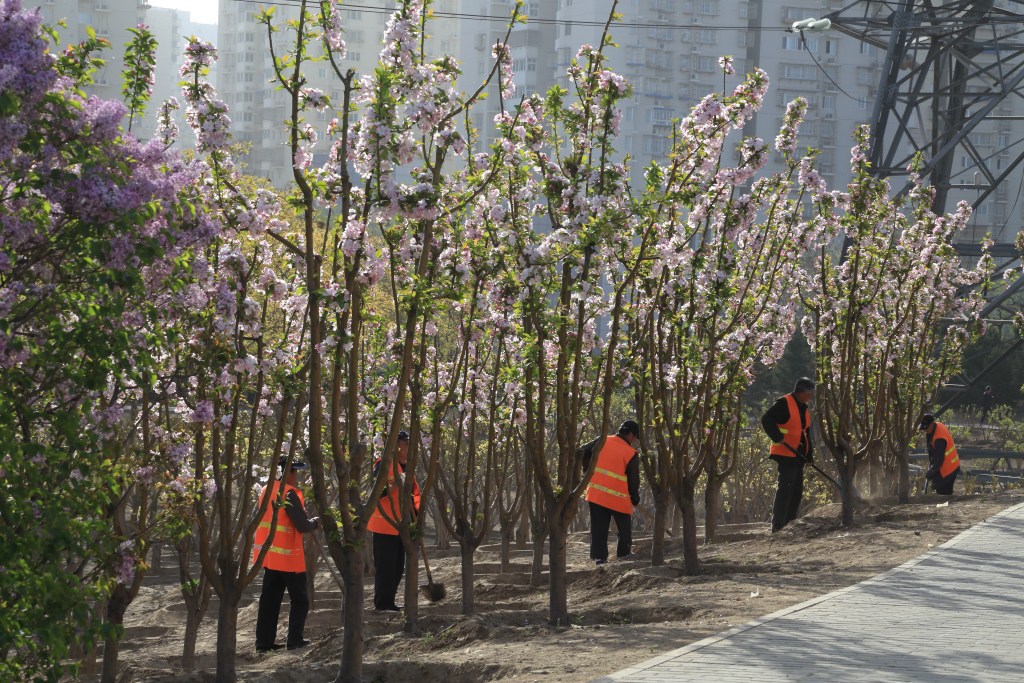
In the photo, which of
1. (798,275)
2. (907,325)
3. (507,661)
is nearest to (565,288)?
(507,661)

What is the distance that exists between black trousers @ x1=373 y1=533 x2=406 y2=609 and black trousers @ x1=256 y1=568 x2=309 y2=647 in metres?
1.54

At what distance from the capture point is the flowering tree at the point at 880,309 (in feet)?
50.5

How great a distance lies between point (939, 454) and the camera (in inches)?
751

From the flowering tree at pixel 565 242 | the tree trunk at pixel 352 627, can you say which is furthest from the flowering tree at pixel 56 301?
the flowering tree at pixel 565 242

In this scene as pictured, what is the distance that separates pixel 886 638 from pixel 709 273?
13.2ft

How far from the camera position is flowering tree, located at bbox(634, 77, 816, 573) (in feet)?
35.6

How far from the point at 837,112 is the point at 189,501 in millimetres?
106341

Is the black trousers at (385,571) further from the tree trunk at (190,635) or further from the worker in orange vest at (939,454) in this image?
→ the worker in orange vest at (939,454)

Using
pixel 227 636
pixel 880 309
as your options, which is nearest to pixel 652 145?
pixel 880 309

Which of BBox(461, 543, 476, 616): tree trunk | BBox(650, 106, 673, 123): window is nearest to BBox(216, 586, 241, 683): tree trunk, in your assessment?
BBox(461, 543, 476, 616): tree trunk

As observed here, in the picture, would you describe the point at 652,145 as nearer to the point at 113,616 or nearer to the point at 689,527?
the point at 689,527

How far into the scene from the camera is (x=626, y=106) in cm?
10575

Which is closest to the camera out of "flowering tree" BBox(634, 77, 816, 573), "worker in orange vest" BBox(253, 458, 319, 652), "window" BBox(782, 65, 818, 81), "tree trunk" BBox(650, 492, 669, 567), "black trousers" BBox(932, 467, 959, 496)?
"flowering tree" BBox(634, 77, 816, 573)

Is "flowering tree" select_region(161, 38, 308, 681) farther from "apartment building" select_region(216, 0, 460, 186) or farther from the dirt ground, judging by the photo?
"apartment building" select_region(216, 0, 460, 186)
